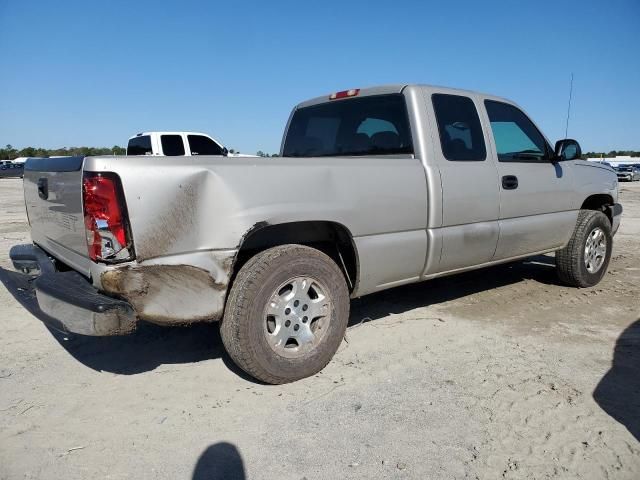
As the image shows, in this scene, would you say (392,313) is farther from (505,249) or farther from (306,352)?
(306,352)

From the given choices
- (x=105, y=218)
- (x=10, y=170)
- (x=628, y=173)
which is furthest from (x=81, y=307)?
(x=10, y=170)

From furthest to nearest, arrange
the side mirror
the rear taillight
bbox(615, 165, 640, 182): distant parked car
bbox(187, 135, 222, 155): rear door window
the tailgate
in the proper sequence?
1. bbox(615, 165, 640, 182): distant parked car
2. bbox(187, 135, 222, 155): rear door window
3. the side mirror
4. the tailgate
5. the rear taillight

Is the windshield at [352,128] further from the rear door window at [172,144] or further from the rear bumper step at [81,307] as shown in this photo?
the rear door window at [172,144]

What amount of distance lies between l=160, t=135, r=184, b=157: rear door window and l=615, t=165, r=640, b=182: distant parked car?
106 ft

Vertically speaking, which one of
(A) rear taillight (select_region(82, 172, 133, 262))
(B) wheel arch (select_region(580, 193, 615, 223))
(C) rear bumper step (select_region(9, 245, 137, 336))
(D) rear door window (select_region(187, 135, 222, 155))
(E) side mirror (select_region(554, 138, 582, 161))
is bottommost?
(C) rear bumper step (select_region(9, 245, 137, 336))

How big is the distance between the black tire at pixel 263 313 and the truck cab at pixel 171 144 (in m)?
10.1

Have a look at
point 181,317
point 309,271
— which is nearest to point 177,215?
point 181,317

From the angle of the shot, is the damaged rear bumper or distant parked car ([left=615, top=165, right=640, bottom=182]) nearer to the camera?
the damaged rear bumper

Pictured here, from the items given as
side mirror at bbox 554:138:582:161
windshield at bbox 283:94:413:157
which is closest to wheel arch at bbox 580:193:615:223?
side mirror at bbox 554:138:582:161

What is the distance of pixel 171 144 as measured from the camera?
12.8m

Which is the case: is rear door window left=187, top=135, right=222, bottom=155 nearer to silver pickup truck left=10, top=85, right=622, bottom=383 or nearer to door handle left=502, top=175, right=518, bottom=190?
silver pickup truck left=10, top=85, right=622, bottom=383

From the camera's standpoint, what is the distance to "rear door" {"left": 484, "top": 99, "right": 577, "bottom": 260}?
4.27 m

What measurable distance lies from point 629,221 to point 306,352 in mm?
11027

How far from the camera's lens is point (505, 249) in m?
4.36
